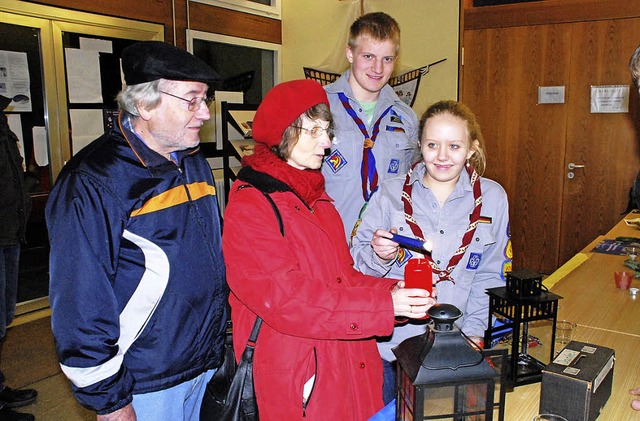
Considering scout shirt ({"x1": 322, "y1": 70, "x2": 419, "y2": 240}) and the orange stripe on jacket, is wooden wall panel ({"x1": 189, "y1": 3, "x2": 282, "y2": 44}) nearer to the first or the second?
scout shirt ({"x1": 322, "y1": 70, "x2": 419, "y2": 240})

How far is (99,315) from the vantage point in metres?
1.32

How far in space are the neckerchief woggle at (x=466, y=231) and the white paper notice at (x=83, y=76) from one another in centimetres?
332

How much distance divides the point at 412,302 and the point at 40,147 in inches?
146

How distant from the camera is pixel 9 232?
2.89 metres

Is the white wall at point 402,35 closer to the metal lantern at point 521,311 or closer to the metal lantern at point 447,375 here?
the metal lantern at point 521,311

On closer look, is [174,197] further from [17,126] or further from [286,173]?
[17,126]

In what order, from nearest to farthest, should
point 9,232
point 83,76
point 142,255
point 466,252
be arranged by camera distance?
point 142,255 → point 466,252 → point 9,232 → point 83,76

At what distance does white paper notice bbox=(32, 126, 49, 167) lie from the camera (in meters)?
4.07

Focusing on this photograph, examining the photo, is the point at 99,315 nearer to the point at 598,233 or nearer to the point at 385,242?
the point at 385,242

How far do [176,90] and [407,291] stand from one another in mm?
813

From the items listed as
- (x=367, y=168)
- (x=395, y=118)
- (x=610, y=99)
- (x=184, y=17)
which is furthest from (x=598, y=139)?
(x=184, y=17)

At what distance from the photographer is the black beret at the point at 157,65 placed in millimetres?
1427

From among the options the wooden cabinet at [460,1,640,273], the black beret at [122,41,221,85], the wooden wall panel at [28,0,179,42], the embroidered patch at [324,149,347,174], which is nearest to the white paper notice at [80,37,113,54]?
the wooden wall panel at [28,0,179,42]

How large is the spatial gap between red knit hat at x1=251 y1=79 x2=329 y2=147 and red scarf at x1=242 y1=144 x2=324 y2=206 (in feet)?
0.14
